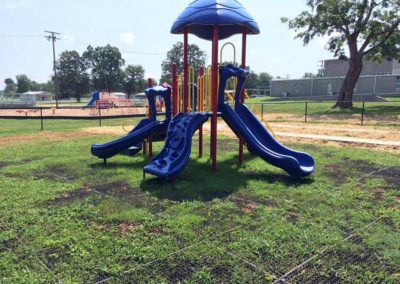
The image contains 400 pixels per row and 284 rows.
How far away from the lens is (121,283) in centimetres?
295

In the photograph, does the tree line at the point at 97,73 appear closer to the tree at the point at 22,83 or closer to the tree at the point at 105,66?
the tree at the point at 105,66

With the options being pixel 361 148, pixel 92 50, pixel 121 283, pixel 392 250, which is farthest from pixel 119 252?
pixel 92 50

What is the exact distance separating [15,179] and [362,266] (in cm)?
597

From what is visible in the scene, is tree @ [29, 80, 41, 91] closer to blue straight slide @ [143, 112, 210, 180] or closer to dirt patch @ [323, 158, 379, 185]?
blue straight slide @ [143, 112, 210, 180]

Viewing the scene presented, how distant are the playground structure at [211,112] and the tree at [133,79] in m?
80.9

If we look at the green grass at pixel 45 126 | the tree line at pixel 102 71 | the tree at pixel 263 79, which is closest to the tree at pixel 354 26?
the green grass at pixel 45 126

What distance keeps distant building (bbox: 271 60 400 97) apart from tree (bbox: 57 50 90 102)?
46819mm

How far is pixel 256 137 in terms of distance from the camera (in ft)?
23.6

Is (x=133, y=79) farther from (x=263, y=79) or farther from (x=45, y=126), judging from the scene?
(x=45, y=126)

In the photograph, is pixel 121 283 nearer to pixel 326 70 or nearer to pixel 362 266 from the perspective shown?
pixel 362 266

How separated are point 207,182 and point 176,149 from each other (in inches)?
34.8

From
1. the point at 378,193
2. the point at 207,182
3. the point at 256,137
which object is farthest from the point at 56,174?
the point at 378,193

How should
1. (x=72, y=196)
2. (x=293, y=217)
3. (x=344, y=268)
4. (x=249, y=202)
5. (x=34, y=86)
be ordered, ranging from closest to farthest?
(x=344, y=268), (x=293, y=217), (x=249, y=202), (x=72, y=196), (x=34, y=86)

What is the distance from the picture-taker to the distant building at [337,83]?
164 feet
